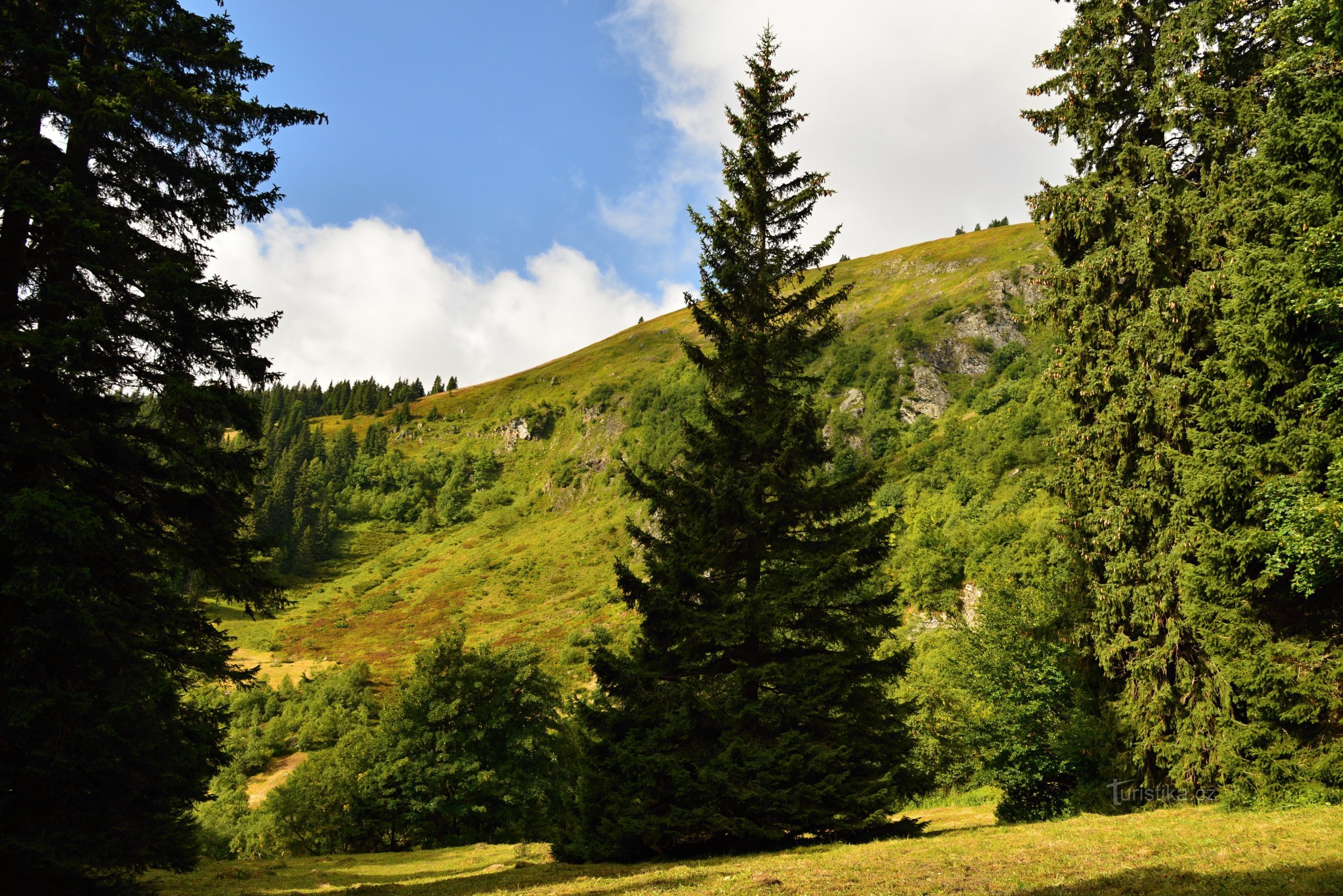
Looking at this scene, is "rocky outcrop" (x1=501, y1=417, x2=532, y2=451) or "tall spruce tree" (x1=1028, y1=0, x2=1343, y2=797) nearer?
"tall spruce tree" (x1=1028, y1=0, x2=1343, y2=797)

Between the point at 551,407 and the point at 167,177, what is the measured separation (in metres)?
168

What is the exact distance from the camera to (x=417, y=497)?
163875 millimetres

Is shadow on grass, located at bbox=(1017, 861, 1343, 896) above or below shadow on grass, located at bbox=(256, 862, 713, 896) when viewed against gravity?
above

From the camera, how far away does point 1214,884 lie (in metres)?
7.66

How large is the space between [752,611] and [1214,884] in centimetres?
751

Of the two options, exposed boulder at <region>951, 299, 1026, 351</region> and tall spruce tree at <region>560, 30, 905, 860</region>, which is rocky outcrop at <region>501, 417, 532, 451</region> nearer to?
exposed boulder at <region>951, 299, 1026, 351</region>

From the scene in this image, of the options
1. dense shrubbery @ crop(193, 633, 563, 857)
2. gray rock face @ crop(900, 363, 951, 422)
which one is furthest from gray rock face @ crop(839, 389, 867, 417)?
dense shrubbery @ crop(193, 633, 563, 857)

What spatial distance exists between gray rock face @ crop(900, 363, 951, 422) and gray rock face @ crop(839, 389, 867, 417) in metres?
6.58

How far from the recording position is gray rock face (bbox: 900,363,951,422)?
4405 inches

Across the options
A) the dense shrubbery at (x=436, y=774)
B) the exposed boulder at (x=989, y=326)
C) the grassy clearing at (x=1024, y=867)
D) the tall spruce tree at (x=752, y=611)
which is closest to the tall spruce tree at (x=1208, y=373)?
the grassy clearing at (x=1024, y=867)

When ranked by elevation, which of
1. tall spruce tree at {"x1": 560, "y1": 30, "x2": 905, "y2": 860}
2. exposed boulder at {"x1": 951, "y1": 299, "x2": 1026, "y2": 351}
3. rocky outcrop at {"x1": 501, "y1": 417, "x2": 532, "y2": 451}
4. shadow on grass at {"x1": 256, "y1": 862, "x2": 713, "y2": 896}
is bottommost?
shadow on grass at {"x1": 256, "y1": 862, "x2": 713, "y2": 896}

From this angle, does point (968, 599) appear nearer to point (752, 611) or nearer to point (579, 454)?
point (752, 611)

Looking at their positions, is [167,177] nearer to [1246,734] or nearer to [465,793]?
[1246,734]

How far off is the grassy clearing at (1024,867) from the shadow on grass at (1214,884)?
0.03 metres
